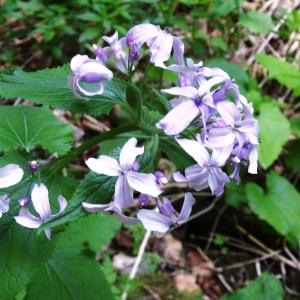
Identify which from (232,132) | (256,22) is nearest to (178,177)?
(232,132)

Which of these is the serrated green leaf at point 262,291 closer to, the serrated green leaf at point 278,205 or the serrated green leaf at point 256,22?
the serrated green leaf at point 278,205

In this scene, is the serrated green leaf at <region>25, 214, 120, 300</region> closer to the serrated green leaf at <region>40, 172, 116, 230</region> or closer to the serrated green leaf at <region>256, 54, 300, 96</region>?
the serrated green leaf at <region>40, 172, 116, 230</region>

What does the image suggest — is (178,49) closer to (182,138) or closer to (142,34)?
(142,34)


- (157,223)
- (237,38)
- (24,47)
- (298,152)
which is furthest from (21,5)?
(157,223)

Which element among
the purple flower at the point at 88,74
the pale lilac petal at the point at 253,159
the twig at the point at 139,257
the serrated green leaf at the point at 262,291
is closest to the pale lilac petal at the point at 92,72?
the purple flower at the point at 88,74

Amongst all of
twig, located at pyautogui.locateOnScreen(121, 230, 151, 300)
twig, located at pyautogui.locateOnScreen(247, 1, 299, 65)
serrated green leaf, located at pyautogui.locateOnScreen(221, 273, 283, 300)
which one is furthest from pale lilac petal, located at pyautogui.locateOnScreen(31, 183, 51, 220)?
twig, located at pyautogui.locateOnScreen(247, 1, 299, 65)

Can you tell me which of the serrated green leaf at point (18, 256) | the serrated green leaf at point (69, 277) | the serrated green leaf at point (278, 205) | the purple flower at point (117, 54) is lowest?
the serrated green leaf at point (278, 205)

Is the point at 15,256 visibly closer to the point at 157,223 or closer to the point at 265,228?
the point at 157,223
